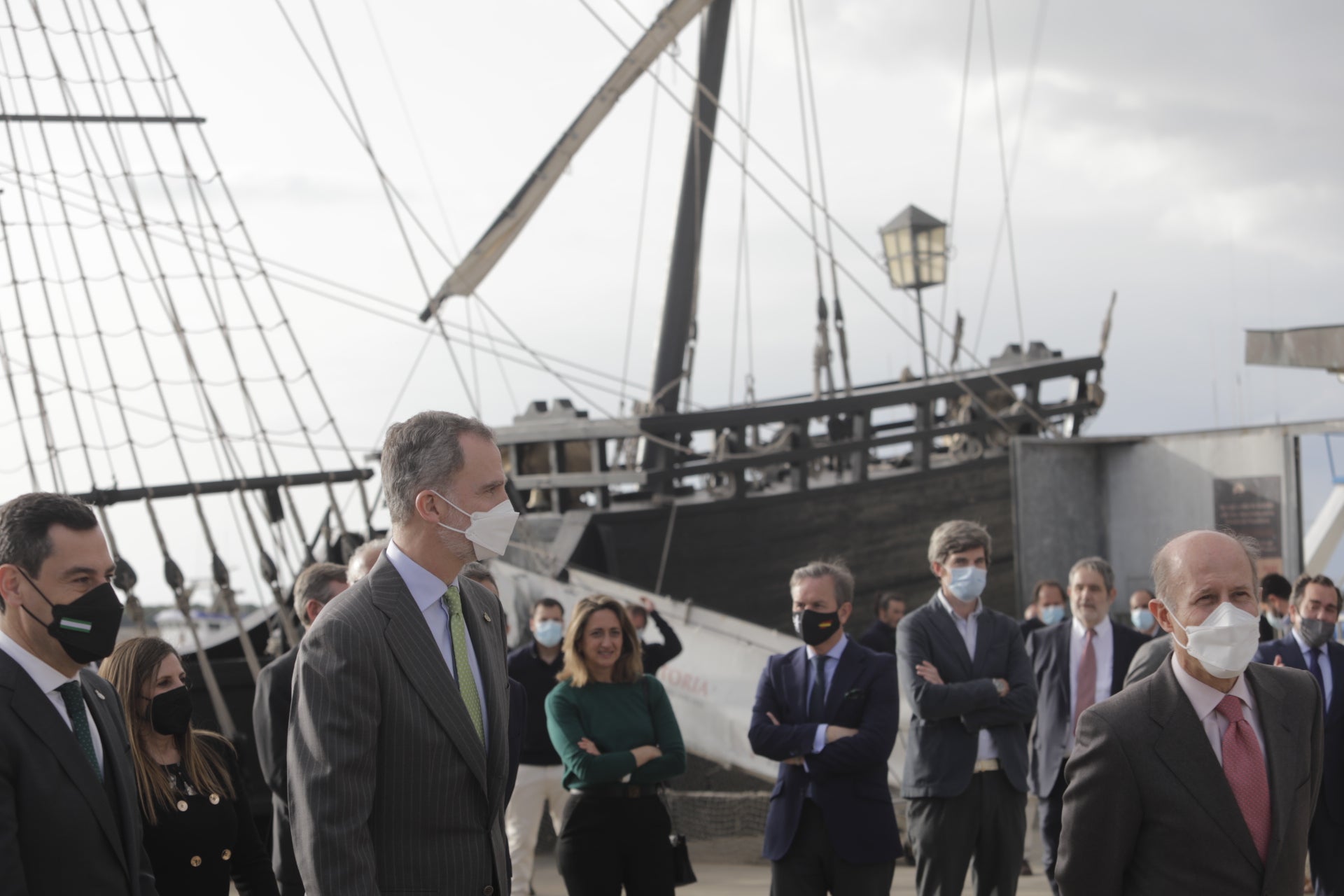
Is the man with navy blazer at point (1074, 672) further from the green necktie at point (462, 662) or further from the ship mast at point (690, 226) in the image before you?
the ship mast at point (690, 226)

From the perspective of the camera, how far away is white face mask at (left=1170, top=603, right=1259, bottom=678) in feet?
8.09

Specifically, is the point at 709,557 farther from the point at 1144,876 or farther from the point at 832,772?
the point at 1144,876

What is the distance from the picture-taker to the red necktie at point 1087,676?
5.45 metres

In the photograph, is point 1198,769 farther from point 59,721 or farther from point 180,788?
point 180,788

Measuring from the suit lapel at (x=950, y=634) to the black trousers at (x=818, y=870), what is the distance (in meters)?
0.81

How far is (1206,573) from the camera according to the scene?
254 centimetres

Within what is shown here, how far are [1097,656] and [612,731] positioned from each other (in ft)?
6.71

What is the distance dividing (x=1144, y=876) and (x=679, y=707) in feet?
18.5

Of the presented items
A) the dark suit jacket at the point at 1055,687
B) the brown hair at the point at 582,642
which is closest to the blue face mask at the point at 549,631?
the brown hair at the point at 582,642

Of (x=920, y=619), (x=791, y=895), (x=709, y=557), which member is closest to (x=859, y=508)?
(x=709, y=557)

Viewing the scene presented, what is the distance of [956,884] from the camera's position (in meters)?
4.66

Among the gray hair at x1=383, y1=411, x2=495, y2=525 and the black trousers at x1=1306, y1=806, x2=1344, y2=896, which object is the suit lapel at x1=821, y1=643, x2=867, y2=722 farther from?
the gray hair at x1=383, y1=411, x2=495, y2=525

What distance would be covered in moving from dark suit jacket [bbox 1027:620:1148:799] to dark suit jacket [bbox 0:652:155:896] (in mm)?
3735

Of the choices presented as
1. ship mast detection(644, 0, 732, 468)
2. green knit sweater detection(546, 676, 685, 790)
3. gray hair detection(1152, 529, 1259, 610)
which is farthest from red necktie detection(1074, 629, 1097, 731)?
ship mast detection(644, 0, 732, 468)
